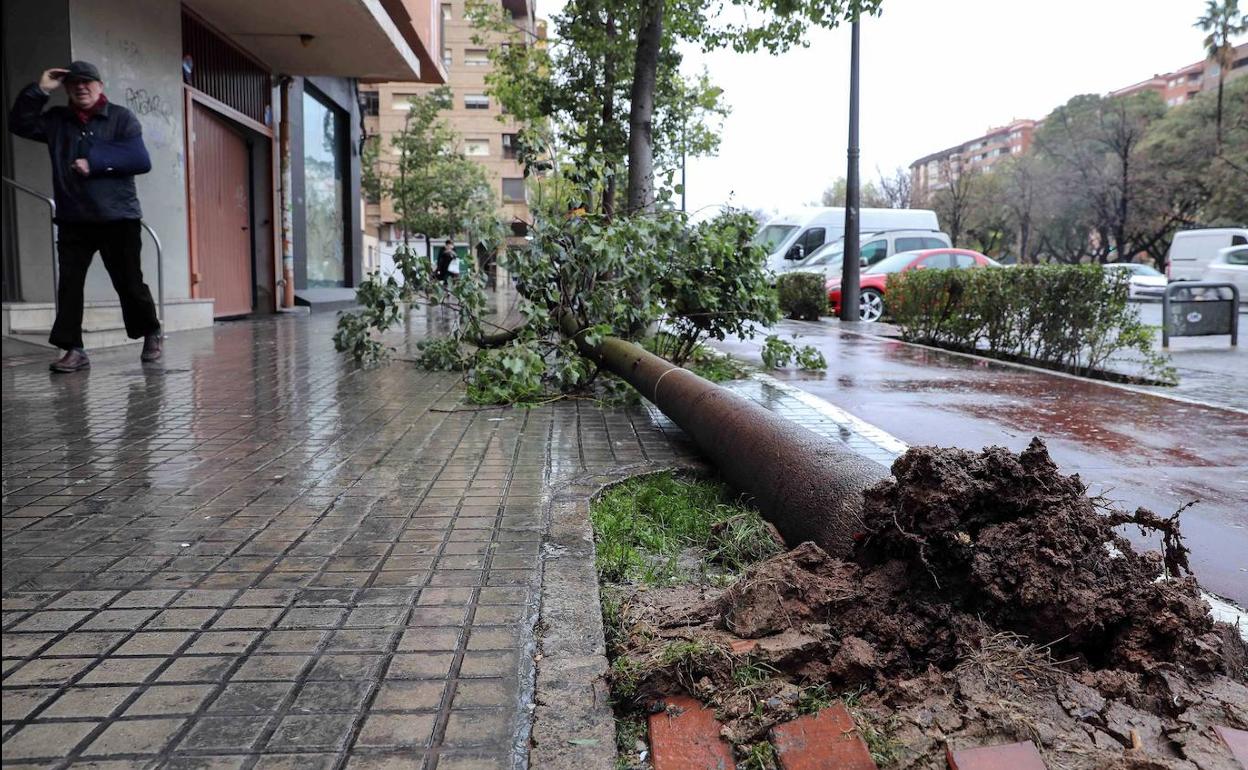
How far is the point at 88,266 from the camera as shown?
742cm

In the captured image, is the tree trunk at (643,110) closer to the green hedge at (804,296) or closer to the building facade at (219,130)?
the building facade at (219,130)

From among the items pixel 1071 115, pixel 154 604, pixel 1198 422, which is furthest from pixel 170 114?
pixel 1071 115

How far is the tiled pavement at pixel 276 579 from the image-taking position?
78.4 inches

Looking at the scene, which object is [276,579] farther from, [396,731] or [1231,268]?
[1231,268]

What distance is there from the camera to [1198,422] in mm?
6379

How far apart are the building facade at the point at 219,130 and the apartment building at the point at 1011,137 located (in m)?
47.5

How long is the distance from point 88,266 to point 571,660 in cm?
670

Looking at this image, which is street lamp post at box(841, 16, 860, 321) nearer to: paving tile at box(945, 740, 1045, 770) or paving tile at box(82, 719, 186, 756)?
paving tile at box(945, 740, 1045, 770)

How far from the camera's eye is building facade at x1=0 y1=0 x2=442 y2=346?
9578mm

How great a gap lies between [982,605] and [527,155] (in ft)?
23.6

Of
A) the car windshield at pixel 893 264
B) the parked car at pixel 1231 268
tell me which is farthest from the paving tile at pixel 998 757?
the parked car at pixel 1231 268

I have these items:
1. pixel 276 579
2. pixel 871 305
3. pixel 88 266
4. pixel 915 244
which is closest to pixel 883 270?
pixel 871 305

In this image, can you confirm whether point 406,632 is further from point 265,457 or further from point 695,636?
point 265,457

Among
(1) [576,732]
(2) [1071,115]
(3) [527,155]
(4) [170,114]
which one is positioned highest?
(2) [1071,115]
